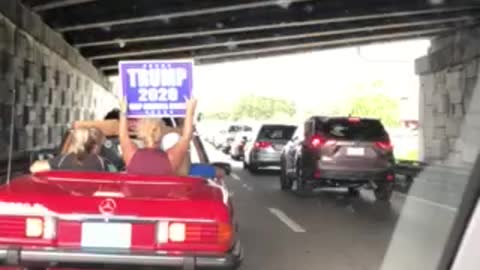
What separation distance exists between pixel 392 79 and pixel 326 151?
6707 centimetres

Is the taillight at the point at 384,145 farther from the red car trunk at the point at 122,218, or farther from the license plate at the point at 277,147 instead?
the red car trunk at the point at 122,218

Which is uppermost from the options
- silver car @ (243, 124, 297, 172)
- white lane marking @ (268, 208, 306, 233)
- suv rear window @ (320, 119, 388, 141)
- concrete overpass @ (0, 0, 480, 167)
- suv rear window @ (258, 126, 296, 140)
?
concrete overpass @ (0, 0, 480, 167)

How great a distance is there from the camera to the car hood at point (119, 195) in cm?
518

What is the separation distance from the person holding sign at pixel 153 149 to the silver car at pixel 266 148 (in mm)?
21455

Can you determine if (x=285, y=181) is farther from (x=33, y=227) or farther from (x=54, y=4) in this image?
(x=33, y=227)

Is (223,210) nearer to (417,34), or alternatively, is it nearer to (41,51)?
(41,51)

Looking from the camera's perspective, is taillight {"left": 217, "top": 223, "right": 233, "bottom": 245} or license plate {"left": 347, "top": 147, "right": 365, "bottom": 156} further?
license plate {"left": 347, "top": 147, "right": 365, "bottom": 156}

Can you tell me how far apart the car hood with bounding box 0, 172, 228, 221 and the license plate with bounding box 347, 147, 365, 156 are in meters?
11.4

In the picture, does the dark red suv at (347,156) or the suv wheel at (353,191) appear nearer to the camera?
the dark red suv at (347,156)

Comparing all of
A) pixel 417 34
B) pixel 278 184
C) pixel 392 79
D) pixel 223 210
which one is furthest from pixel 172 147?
pixel 392 79

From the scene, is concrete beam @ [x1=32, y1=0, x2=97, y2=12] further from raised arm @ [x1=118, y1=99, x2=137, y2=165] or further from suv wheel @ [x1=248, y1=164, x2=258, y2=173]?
raised arm @ [x1=118, y1=99, x2=137, y2=165]

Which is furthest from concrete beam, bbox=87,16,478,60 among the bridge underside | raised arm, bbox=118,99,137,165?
raised arm, bbox=118,99,137,165

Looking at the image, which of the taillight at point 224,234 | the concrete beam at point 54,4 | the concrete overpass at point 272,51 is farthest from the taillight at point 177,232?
the concrete beam at point 54,4

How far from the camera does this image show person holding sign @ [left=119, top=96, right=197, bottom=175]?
6.19 metres
